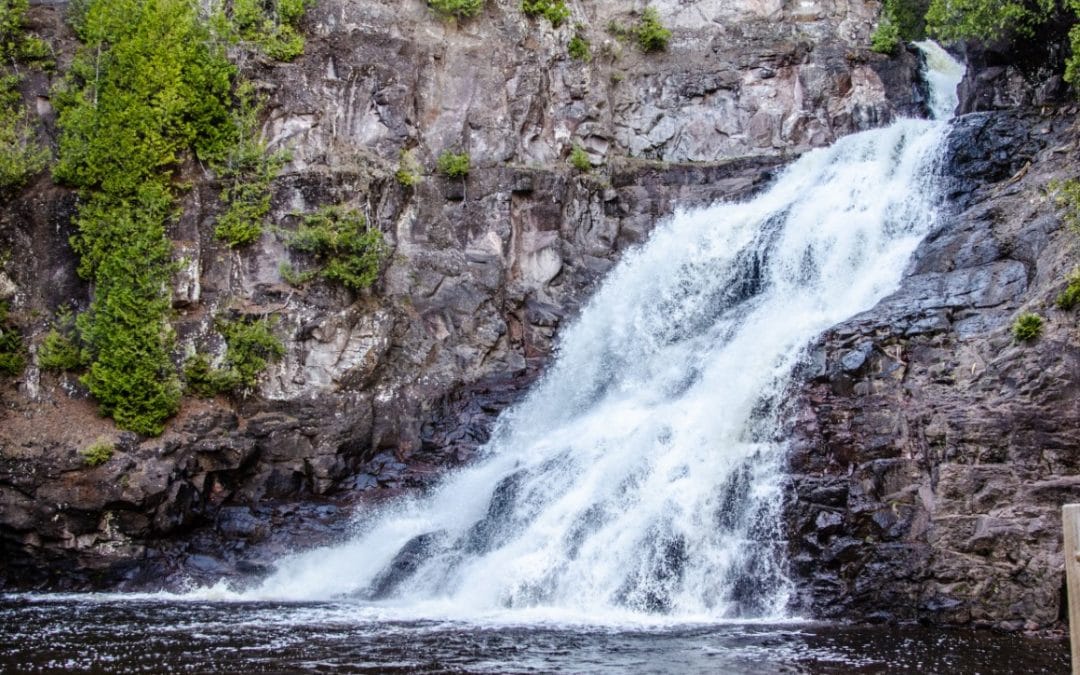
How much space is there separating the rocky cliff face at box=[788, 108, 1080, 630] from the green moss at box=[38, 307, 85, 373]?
16.2m

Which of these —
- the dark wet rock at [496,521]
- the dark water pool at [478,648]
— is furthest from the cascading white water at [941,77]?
the dark water pool at [478,648]

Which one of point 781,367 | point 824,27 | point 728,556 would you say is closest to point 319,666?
point 728,556

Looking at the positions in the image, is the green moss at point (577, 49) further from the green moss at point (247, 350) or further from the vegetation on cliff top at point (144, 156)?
the green moss at point (247, 350)

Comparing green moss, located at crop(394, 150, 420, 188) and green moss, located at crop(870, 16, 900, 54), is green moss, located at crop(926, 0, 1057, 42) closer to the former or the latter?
green moss, located at crop(870, 16, 900, 54)

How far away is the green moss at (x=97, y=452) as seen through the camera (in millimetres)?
20016

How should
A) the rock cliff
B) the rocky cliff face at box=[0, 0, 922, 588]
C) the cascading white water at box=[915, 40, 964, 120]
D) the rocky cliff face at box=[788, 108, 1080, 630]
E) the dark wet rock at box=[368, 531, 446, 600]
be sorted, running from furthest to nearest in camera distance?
the cascading white water at box=[915, 40, 964, 120] → the rocky cliff face at box=[0, 0, 922, 588] → the dark wet rock at box=[368, 531, 446, 600] → the rock cliff → the rocky cliff face at box=[788, 108, 1080, 630]

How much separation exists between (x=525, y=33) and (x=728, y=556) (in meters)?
19.8

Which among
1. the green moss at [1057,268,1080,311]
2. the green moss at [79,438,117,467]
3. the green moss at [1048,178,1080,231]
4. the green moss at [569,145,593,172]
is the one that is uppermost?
the green moss at [569,145,593,172]

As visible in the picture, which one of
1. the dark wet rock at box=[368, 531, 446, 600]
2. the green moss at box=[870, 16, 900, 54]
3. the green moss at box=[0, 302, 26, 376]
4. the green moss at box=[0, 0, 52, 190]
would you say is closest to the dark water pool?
the dark wet rock at box=[368, 531, 446, 600]

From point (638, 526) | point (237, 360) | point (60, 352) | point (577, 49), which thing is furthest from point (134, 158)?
point (638, 526)

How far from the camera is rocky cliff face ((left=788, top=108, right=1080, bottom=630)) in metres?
14.0

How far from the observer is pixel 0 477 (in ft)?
64.4

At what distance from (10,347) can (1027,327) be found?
21.2 m

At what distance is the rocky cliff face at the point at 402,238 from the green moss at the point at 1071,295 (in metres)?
12.7
